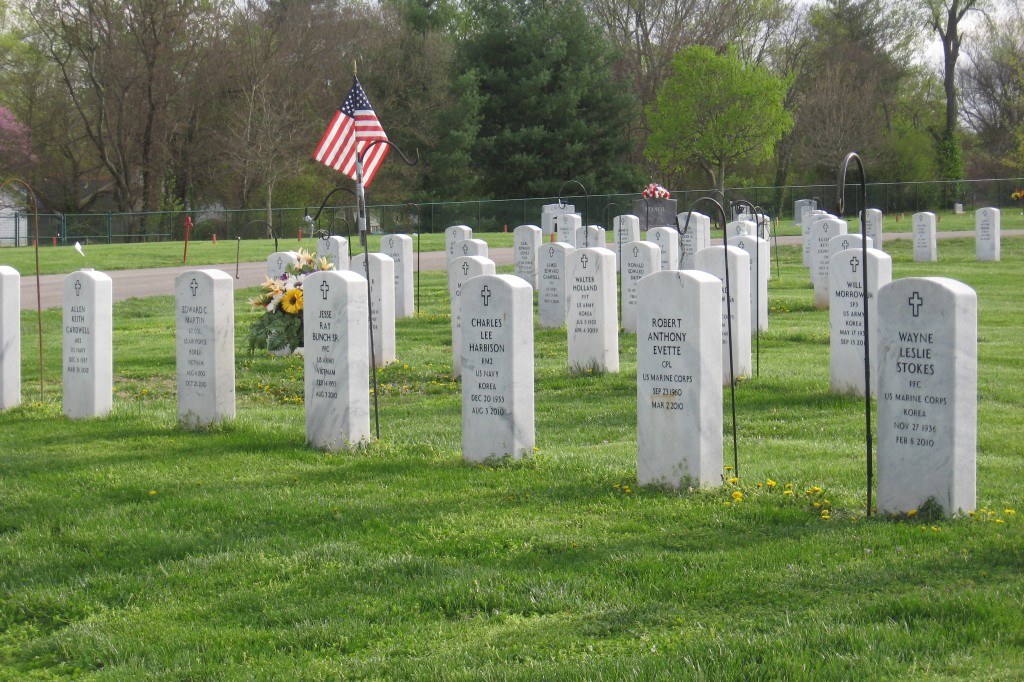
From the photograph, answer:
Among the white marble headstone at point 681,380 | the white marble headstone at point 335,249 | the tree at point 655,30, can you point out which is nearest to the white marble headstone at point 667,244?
the white marble headstone at point 335,249

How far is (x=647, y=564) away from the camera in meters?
5.57

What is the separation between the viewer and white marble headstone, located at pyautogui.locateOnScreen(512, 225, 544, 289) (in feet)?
66.4

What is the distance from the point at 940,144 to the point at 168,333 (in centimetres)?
4670

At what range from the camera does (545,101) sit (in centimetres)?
4947

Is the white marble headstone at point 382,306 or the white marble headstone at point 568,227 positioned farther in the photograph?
the white marble headstone at point 568,227

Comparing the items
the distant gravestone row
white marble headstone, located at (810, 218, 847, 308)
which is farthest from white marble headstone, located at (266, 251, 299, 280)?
white marble headstone, located at (810, 218, 847, 308)

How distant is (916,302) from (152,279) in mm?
22286

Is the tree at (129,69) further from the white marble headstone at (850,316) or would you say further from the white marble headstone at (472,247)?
Answer: the white marble headstone at (850,316)

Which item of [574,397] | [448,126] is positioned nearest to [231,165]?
[448,126]

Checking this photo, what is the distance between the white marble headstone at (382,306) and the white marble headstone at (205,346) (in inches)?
153

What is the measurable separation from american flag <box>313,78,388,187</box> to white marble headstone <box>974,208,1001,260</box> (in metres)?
17.1

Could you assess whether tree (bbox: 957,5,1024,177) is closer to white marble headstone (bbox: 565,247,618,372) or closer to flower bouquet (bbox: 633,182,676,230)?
flower bouquet (bbox: 633,182,676,230)

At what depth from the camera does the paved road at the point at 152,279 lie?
73.1ft

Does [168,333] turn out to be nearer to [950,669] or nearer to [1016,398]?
[1016,398]
